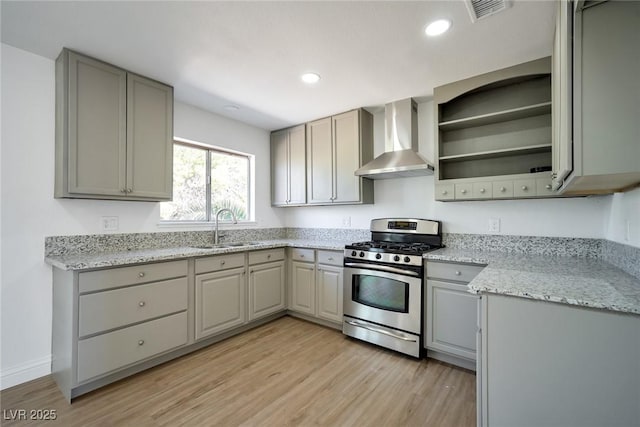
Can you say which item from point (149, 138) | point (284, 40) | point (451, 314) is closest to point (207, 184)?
point (149, 138)

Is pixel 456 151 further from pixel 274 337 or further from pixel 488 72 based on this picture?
pixel 274 337

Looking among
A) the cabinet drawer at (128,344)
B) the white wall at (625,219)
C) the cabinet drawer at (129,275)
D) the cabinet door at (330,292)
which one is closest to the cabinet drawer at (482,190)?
the white wall at (625,219)

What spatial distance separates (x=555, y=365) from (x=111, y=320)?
8.68 feet

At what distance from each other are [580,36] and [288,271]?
3.11 meters

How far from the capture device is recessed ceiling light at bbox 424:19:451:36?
182cm

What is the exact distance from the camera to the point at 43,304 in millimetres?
2236

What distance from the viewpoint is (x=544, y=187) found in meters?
2.23

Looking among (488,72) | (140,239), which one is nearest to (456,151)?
(488,72)

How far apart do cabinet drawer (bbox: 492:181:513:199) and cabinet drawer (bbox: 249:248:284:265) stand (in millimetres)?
2285

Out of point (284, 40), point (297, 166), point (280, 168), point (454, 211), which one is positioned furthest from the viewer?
point (280, 168)

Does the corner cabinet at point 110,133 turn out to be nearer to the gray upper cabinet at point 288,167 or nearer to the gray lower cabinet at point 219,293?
the gray lower cabinet at point 219,293

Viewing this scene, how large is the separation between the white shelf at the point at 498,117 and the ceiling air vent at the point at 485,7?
924 millimetres

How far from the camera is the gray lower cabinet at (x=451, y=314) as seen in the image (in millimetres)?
2297

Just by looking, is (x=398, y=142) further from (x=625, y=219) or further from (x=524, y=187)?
(x=625, y=219)
